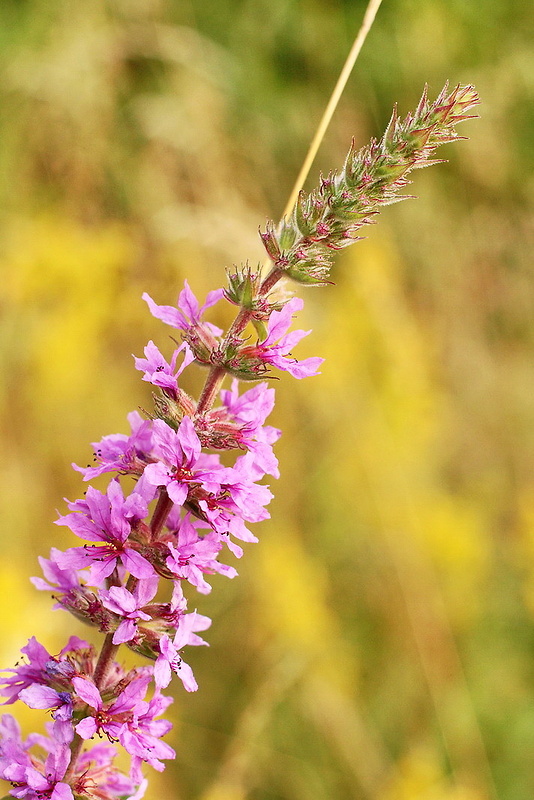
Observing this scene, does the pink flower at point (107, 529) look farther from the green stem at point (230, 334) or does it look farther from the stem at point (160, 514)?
the green stem at point (230, 334)

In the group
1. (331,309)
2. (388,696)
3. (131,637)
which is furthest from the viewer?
(331,309)

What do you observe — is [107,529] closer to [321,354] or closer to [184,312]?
[184,312]

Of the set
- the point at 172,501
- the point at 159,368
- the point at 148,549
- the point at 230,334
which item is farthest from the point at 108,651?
the point at 230,334

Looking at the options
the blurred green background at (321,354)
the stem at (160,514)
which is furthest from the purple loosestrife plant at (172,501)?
the blurred green background at (321,354)

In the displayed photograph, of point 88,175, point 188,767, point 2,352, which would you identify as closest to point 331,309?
point 88,175

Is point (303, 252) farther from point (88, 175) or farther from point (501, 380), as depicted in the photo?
point (501, 380)

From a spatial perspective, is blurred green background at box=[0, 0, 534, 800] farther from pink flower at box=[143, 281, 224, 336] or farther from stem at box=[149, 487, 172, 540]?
stem at box=[149, 487, 172, 540]

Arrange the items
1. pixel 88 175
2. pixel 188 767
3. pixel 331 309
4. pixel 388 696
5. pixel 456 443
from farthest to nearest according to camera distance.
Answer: pixel 456 443
pixel 331 309
pixel 88 175
pixel 388 696
pixel 188 767
